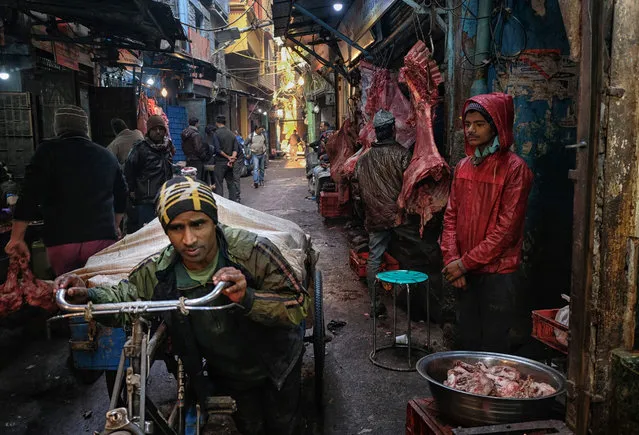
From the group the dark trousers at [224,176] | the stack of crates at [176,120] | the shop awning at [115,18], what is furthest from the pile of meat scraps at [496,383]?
the stack of crates at [176,120]

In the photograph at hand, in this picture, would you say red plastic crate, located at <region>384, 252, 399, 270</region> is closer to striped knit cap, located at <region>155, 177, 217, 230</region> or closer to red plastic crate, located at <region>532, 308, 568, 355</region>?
red plastic crate, located at <region>532, 308, 568, 355</region>

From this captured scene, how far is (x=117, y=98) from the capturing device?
12.6 m

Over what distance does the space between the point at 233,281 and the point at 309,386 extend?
114 inches

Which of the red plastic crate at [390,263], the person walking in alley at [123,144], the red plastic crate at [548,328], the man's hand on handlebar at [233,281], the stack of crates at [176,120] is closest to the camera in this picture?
the man's hand on handlebar at [233,281]

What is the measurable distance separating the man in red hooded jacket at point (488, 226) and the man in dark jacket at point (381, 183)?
2197mm

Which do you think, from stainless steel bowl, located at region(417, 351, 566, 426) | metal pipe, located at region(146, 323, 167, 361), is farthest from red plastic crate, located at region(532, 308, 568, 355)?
metal pipe, located at region(146, 323, 167, 361)

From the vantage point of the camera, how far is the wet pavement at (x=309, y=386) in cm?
432

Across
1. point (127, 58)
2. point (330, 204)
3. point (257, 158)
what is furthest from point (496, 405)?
point (257, 158)

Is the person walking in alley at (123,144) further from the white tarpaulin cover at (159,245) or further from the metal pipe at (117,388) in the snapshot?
the metal pipe at (117,388)

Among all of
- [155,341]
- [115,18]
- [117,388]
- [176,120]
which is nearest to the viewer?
[117,388]

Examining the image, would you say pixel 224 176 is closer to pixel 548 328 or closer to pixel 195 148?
pixel 195 148

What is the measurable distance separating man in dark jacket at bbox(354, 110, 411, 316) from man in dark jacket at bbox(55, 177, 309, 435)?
3646 mm

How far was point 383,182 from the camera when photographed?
6.70 m

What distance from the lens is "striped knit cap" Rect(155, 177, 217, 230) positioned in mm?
2533
